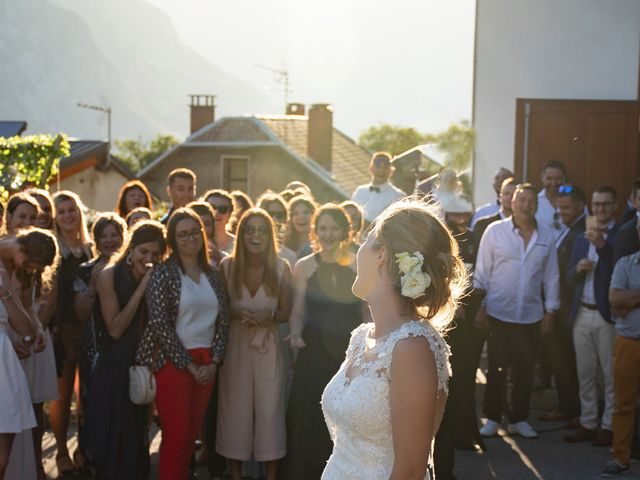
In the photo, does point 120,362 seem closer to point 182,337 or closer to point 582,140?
point 182,337

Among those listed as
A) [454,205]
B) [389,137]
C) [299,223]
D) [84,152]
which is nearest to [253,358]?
[299,223]

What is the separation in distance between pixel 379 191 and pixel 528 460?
4077 millimetres

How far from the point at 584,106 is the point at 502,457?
5.69m

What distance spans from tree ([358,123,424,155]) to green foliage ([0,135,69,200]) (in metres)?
68.9

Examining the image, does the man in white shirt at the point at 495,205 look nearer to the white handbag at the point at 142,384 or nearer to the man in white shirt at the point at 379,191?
the man in white shirt at the point at 379,191

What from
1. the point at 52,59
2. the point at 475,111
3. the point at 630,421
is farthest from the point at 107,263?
the point at 52,59

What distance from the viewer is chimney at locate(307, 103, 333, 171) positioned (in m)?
35.2

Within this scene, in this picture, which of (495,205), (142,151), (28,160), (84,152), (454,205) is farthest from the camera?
(142,151)

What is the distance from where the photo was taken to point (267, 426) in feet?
22.6

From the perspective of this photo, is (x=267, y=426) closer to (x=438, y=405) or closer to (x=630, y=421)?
(x=630, y=421)

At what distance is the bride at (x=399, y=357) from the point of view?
121 inches

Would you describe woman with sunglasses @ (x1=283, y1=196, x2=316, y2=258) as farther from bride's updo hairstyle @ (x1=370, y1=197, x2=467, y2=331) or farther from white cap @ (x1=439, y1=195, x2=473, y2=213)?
bride's updo hairstyle @ (x1=370, y1=197, x2=467, y2=331)

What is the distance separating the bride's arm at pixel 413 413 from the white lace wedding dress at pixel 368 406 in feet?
0.30

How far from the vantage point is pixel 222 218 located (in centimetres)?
852
